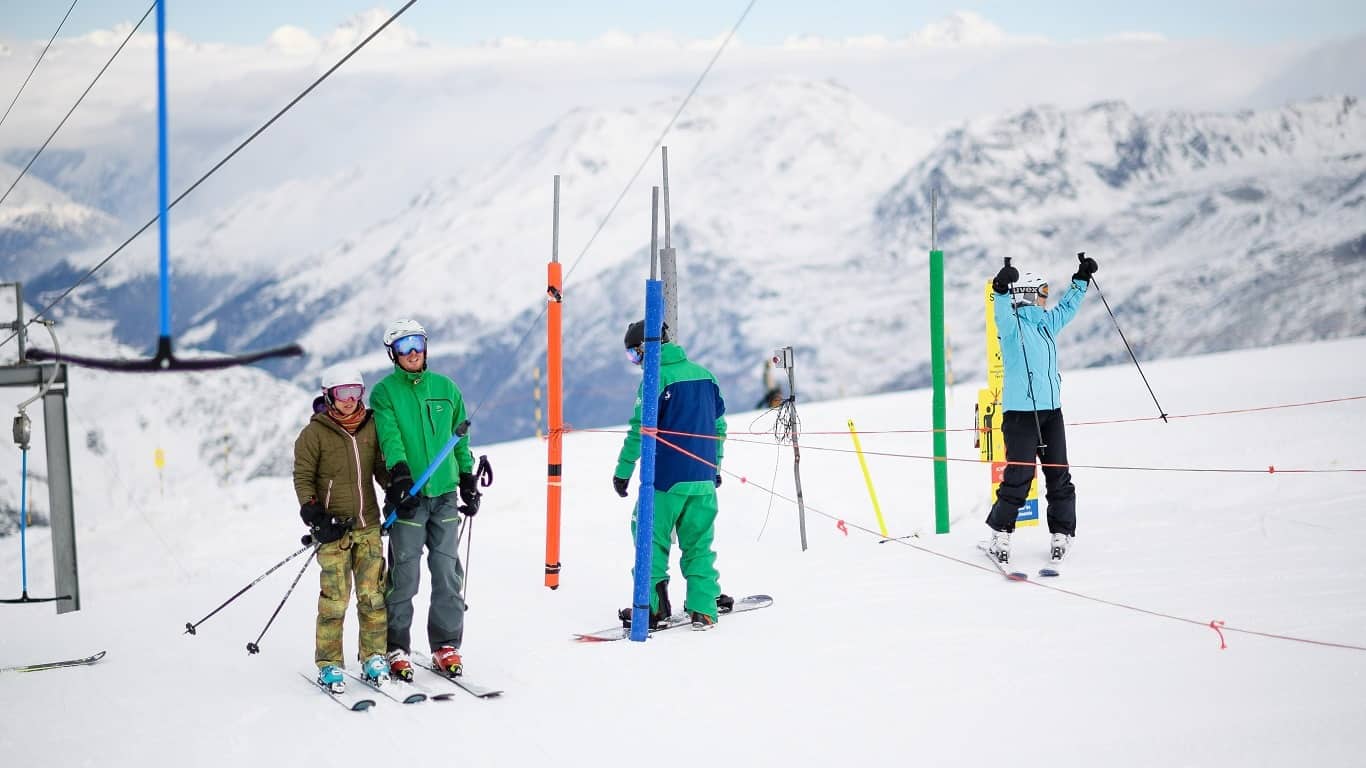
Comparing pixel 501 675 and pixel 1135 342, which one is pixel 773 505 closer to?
pixel 501 675

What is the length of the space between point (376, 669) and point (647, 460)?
1.75 m

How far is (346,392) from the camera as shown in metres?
5.46

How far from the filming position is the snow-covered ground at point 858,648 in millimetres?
4688

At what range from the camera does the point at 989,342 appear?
840cm

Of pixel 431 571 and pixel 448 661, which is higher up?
pixel 431 571

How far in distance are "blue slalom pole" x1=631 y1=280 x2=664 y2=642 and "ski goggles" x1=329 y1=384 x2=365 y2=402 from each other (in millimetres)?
1482

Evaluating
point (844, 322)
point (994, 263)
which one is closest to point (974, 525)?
point (844, 322)

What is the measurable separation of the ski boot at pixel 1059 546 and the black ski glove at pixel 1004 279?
5.54ft

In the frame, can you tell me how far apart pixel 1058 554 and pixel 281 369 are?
171 meters

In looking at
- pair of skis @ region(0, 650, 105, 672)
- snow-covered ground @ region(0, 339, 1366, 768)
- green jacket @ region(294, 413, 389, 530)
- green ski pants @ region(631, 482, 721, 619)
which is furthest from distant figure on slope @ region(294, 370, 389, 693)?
pair of skis @ region(0, 650, 105, 672)

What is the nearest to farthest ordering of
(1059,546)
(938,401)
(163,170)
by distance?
(163,170) → (1059,546) → (938,401)

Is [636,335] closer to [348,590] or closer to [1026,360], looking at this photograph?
[348,590]

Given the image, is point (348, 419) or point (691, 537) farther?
point (691, 537)

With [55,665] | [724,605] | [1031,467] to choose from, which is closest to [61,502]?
[55,665]
